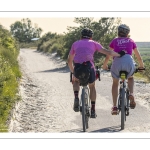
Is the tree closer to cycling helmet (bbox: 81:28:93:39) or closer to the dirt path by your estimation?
the dirt path

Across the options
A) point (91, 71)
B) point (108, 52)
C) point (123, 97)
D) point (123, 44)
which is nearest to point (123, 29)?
point (123, 44)

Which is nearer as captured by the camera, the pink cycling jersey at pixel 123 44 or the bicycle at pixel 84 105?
the bicycle at pixel 84 105

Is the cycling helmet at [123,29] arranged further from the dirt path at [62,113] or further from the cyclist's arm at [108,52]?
the dirt path at [62,113]

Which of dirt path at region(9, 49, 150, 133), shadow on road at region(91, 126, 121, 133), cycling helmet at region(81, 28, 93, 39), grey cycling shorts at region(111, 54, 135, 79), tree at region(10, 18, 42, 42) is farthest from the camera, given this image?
tree at region(10, 18, 42, 42)

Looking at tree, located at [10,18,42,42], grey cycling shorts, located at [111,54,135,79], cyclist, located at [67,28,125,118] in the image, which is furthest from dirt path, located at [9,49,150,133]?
tree, located at [10,18,42,42]

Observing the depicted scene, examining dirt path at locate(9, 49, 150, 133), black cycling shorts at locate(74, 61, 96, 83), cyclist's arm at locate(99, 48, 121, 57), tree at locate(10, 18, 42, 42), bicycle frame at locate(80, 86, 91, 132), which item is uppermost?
cyclist's arm at locate(99, 48, 121, 57)

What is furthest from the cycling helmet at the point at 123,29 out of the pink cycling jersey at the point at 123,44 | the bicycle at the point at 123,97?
the bicycle at the point at 123,97

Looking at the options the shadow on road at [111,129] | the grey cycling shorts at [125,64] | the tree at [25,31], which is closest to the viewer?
the grey cycling shorts at [125,64]

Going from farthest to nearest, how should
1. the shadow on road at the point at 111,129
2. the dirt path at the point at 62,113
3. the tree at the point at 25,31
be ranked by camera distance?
the tree at the point at 25,31, the dirt path at the point at 62,113, the shadow on road at the point at 111,129

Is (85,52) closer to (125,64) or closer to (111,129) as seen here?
(125,64)
